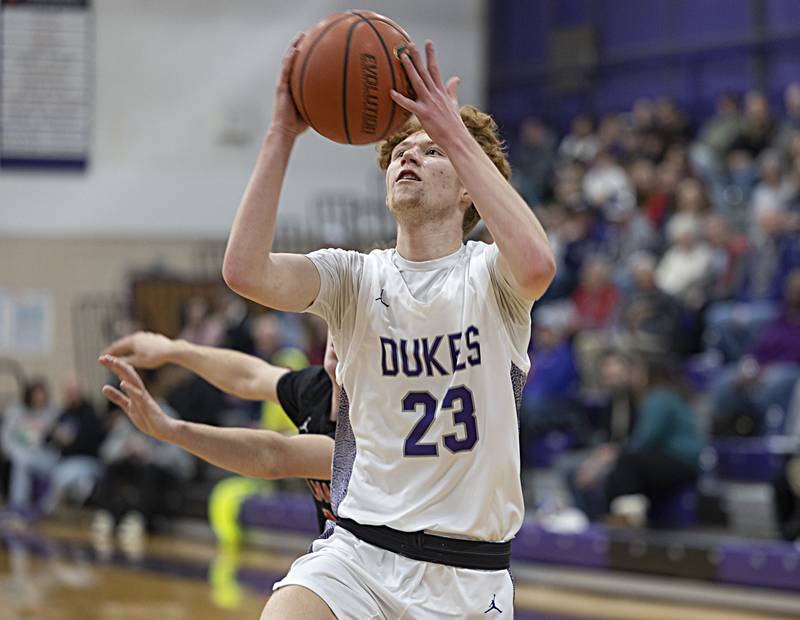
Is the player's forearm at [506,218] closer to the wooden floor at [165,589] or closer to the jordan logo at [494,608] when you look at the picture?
the jordan logo at [494,608]

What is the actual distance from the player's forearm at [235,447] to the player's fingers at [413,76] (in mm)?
1278

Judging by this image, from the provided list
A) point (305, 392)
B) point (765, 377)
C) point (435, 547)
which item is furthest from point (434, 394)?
point (765, 377)

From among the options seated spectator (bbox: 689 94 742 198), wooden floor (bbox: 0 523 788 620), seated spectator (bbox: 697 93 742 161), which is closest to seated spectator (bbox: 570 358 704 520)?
wooden floor (bbox: 0 523 788 620)

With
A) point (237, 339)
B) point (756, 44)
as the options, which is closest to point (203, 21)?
point (237, 339)

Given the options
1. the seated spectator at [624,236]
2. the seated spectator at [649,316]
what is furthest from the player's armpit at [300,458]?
the seated spectator at [624,236]

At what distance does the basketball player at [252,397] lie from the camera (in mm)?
3670

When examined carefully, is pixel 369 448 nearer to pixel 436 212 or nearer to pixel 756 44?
pixel 436 212

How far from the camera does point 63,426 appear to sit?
44.8 ft

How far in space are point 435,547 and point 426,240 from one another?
0.79m

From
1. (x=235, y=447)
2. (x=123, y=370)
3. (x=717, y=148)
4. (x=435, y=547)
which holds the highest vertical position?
(x=717, y=148)

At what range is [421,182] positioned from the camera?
3.27 meters

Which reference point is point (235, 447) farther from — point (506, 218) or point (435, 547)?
point (506, 218)

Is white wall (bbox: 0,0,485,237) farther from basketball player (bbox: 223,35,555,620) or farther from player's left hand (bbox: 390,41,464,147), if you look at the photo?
player's left hand (bbox: 390,41,464,147)

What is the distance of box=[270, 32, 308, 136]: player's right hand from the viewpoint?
2887 millimetres
